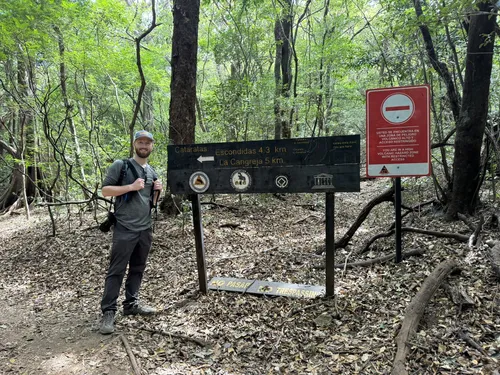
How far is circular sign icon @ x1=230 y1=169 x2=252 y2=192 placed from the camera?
160 inches

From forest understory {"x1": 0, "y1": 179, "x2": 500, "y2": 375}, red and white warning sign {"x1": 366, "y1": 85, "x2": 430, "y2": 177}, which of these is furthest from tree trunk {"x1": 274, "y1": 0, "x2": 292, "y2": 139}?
red and white warning sign {"x1": 366, "y1": 85, "x2": 430, "y2": 177}

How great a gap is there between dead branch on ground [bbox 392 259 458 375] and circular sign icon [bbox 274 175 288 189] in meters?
1.84

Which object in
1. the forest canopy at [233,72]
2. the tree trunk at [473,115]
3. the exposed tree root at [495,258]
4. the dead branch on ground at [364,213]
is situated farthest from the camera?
the forest canopy at [233,72]

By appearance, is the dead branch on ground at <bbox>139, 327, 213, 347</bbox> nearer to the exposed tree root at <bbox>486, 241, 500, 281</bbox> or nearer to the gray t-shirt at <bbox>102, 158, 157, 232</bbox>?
the gray t-shirt at <bbox>102, 158, 157, 232</bbox>

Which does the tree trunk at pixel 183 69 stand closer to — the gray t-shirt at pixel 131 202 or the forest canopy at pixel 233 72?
the forest canopy at pixel 233 72

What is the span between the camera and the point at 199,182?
4242mm

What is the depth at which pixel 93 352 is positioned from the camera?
3.32 metres

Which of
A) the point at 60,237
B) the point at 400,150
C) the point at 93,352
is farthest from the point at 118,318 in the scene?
the point at 60,237


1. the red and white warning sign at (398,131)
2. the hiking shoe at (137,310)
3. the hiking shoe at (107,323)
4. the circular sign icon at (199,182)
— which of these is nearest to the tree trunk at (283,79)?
the red and white warning sign at (398,131)

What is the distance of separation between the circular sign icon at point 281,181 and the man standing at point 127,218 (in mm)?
1504

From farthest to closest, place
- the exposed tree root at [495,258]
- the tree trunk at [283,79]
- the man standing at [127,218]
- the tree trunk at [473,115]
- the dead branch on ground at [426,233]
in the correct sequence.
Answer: the tree trunk at [283,79] < the tree trunk at [473,115] < the dead branch on ground at [426,233] < the man standing at [127,218] < the exposed tree root at [495,258]

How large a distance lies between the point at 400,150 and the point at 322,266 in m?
2.14

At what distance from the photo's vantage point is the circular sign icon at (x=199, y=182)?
4.21 m

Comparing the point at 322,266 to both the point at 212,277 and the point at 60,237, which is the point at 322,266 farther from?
the point at 60,237
